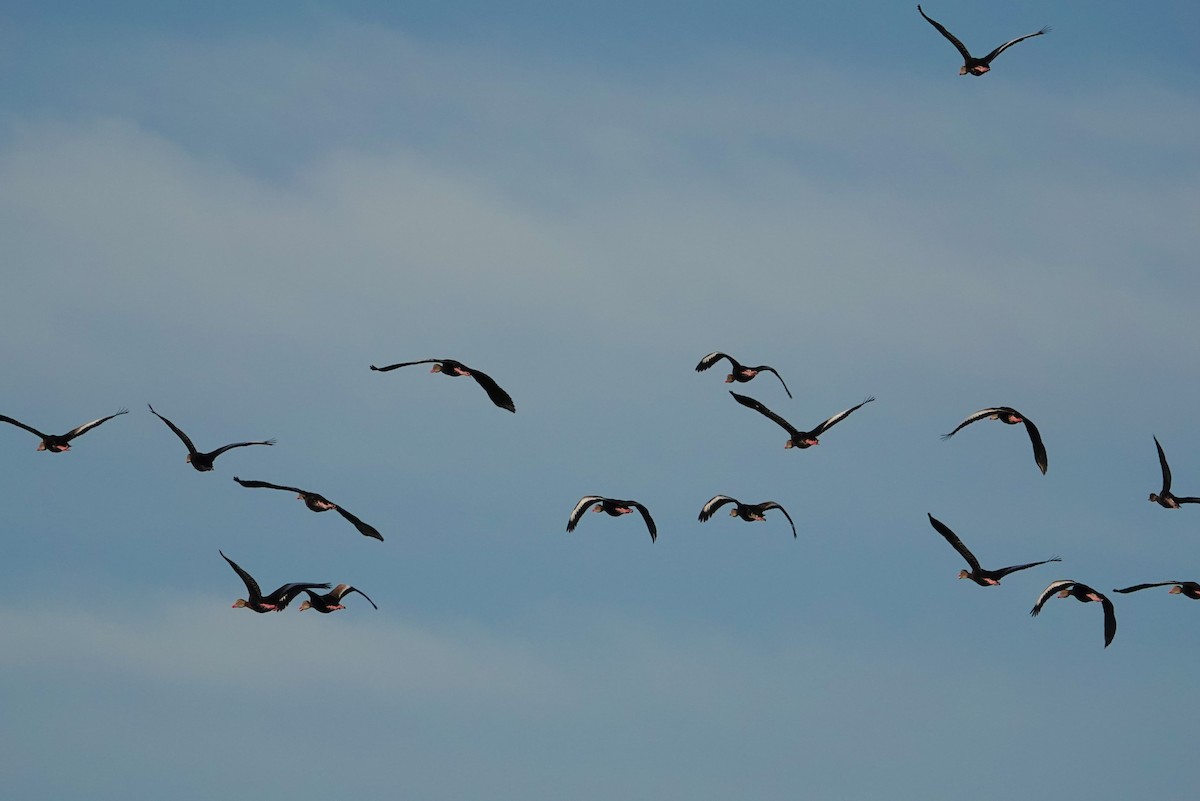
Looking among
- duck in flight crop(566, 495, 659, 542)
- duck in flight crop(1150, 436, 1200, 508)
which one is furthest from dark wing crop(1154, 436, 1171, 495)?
duck in flight crop(566, 495, 659, 542)

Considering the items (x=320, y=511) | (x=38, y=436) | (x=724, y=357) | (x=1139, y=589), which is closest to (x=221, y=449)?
(x=320, y=511)

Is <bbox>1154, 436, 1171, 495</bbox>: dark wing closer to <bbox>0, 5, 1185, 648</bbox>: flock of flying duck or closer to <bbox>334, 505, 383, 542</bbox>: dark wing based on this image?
<bbox>0, 5, 1185, 648</bbox>: flock of flying duck

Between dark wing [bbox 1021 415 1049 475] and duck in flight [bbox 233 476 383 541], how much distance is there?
763 inches

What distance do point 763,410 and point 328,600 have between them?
14860 millimetres

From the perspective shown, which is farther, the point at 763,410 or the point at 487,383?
the point at 763,410

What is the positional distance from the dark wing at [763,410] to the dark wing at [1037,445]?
8040 mm

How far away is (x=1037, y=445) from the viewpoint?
5356 cm

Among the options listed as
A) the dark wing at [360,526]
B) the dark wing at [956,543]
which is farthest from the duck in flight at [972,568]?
the dark wing at [360,526]

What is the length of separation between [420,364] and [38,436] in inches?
695

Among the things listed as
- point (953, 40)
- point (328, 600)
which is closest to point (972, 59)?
point (953, 40)

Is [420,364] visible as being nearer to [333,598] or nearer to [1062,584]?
[333,598]

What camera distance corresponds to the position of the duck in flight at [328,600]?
5291cm

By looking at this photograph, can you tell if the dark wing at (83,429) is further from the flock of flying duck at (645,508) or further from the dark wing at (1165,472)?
the dark wing at (1165,472)

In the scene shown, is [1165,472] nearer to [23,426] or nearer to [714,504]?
[714,504]
